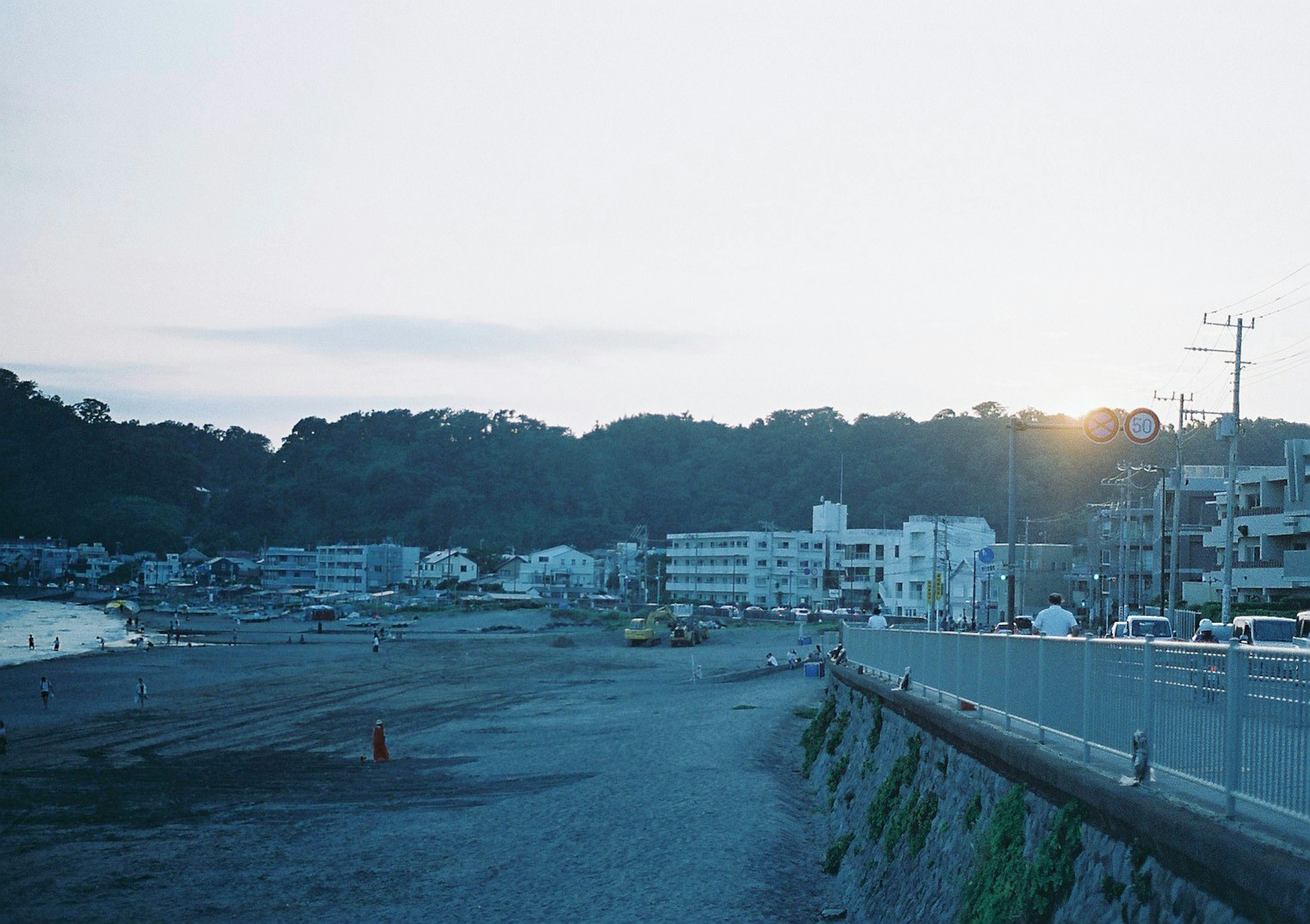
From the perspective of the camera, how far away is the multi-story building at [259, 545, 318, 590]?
170375 millimetres

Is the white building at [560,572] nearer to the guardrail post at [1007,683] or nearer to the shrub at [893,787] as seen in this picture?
the shrub at [893,787]

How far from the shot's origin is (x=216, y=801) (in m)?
23.0

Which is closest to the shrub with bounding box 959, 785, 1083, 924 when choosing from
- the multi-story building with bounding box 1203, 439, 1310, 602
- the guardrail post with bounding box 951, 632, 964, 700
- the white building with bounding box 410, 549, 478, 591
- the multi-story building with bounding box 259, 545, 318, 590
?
the guardrail post with bounding box 951, 632, 964, 700

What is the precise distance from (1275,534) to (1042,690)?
47123mm

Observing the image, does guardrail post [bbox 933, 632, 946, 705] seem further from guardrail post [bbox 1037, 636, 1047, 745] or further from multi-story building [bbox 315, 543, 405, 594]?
multi-story building [bbox 315, 543, 405, 594]

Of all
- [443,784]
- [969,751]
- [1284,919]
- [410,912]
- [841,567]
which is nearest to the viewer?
[1284,919]

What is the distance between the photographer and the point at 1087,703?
923 cm

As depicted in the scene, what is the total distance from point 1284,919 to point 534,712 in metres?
35.6

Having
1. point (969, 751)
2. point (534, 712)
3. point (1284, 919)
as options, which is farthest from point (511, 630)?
point (1284, 919)

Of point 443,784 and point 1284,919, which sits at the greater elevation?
point 1284,919

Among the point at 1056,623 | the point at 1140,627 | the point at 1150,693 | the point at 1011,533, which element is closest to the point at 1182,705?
the point at 1150,693

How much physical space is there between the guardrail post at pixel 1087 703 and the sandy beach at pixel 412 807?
7257mm

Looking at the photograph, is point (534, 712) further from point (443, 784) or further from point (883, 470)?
point (883, 470)

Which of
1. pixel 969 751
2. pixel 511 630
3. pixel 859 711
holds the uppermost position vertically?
pixel 969 751
